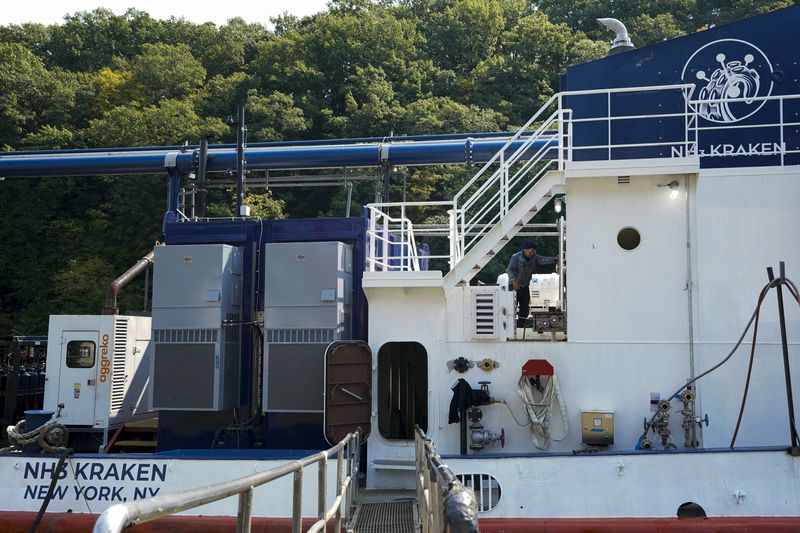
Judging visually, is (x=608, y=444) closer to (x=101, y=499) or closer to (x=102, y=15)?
(x=101, y=499)

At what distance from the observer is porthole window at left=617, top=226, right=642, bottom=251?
9844mm

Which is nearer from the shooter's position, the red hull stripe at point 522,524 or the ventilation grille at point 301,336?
the red hull stripe at point 522,524

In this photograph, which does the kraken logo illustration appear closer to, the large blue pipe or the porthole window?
the porthole window

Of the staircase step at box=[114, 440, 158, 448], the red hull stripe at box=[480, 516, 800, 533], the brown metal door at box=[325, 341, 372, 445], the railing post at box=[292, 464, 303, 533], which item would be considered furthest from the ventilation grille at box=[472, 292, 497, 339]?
the railing post at box=[292, 464, 303, 533]

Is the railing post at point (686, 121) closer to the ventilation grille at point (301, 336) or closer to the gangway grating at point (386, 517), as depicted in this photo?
the ventilation grille at point (301, 336)

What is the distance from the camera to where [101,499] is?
27.7ft

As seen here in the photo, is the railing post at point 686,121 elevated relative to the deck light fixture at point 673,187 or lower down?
elevated

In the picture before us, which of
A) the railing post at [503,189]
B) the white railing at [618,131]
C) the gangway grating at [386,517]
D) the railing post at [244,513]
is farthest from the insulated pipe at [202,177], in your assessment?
the railing post at [244,513]

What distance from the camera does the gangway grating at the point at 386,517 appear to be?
7.76m

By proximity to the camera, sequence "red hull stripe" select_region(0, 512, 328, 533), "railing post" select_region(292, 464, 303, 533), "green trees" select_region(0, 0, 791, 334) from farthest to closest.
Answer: "green trees" select_region(0, 0, 791, 334) → "red hull stripe" select_region(0, 512, 328, 533) → "railing post" select_region(292, 464, 303, 533)

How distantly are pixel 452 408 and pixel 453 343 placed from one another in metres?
0.82

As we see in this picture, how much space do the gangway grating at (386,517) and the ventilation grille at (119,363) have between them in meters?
6.30

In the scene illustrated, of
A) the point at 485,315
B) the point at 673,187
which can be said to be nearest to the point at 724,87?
the point at 673,187

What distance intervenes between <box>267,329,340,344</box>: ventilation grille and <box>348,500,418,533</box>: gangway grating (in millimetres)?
2322
